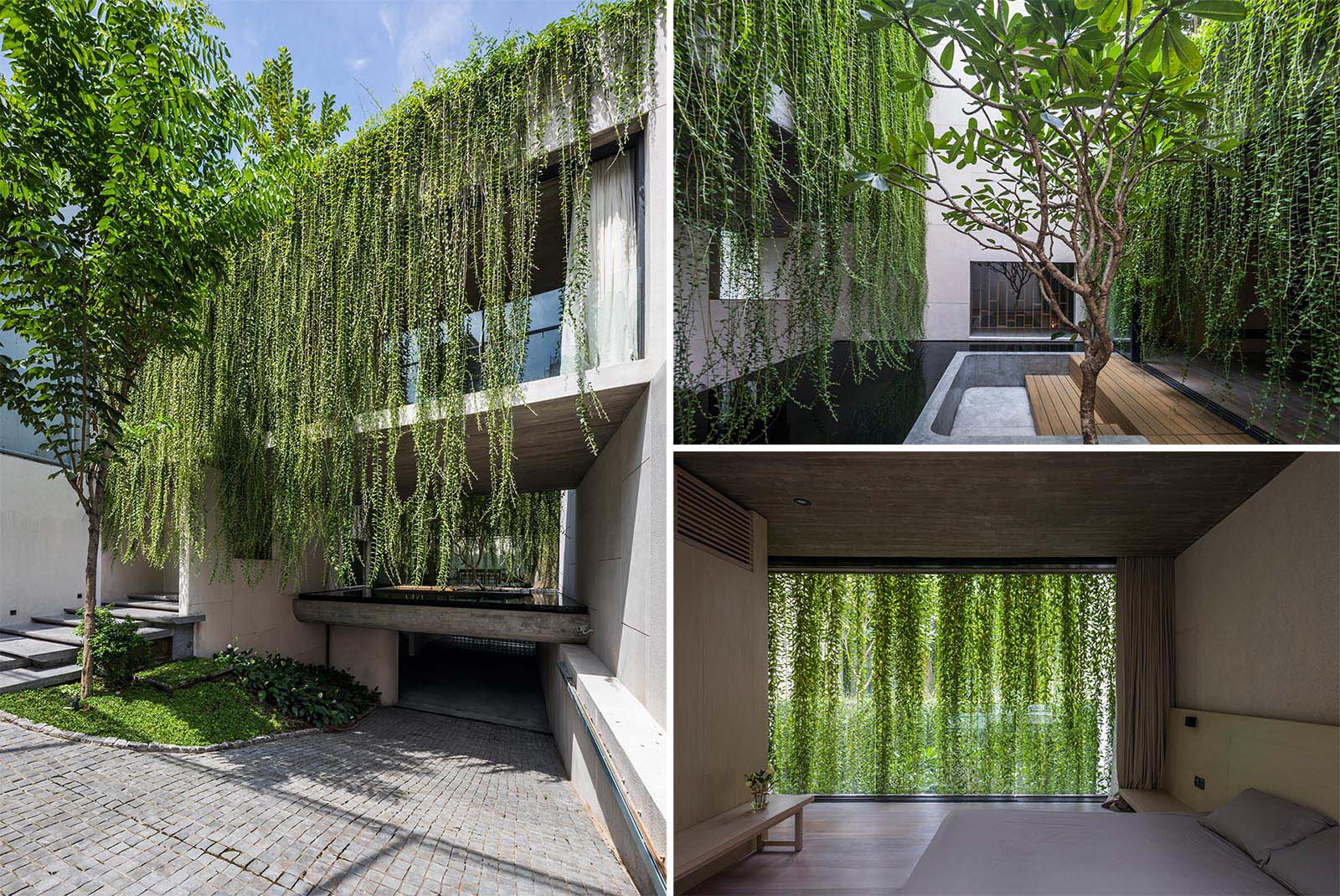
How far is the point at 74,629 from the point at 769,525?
466 cm

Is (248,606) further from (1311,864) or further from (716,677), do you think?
(1311,864)

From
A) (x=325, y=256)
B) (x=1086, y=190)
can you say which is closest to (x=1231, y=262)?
(x=1086, y=190)

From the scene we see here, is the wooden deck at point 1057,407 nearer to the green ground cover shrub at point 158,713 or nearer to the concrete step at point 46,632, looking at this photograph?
the green ground cover shrub at point 158,713

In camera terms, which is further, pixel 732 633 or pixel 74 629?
pixel 74 629

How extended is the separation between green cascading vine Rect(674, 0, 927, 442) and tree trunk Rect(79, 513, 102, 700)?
13.5ft

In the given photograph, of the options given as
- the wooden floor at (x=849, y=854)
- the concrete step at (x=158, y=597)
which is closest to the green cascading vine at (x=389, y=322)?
the concrete step at (x=158, y=597)

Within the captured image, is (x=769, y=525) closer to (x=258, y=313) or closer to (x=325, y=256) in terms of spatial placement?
(x=325, y=256)

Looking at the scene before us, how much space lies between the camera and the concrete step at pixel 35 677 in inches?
147

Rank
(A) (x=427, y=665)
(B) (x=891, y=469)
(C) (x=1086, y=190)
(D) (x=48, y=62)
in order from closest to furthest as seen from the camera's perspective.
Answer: (C) (x=1086, y=190), (B) (x=891, y=469), (D) (x=48, y=62), (A) (x=427, y=665)

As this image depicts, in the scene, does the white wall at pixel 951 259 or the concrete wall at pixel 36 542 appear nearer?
the white wall at pixel 951 259

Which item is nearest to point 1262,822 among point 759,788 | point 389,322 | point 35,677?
point 759,788

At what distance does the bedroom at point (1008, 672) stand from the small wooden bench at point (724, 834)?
2 cm

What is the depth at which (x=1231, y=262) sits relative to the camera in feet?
4.91

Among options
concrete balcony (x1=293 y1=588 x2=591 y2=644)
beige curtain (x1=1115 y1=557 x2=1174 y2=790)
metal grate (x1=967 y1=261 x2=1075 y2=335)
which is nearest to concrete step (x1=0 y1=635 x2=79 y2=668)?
concrete balcony (x1=293 y1=588 x2=591 y2=644)
